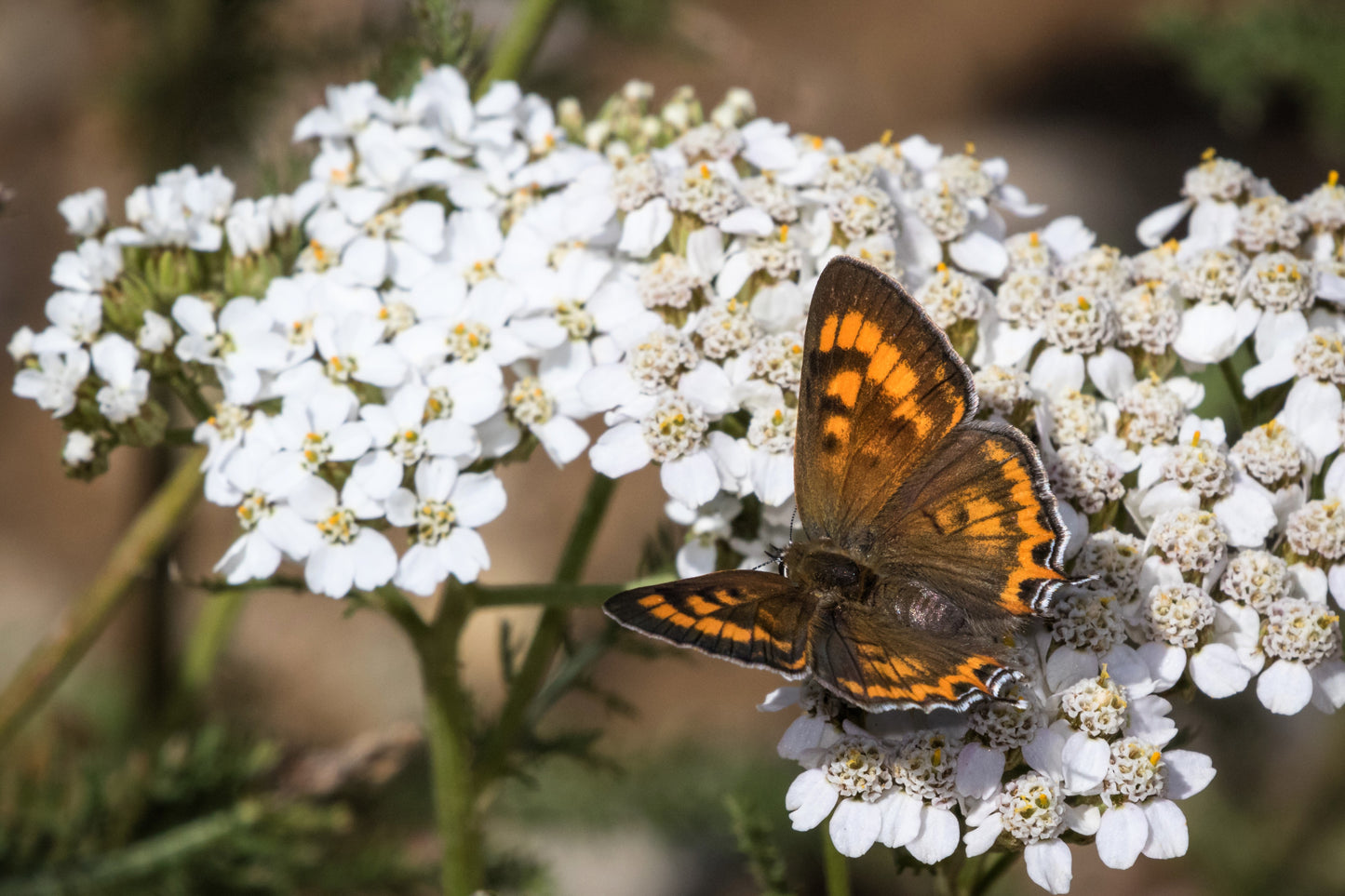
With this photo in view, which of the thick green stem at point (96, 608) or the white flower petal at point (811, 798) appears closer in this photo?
the white flower petal at point (811, 798)

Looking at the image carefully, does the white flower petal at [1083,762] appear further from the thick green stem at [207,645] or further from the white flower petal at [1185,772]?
the thick green stem at [207,645]

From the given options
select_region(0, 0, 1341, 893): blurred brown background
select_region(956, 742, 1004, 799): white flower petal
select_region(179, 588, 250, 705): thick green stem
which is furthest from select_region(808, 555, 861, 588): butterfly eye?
select_region(179, 588, 250, 705): thick green stem

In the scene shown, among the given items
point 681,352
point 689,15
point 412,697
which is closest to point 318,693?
point 412,697

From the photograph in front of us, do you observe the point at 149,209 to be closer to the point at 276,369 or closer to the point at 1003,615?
the point at 276,369

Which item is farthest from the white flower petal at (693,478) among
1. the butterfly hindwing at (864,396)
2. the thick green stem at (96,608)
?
the thick green stem at (96,608)

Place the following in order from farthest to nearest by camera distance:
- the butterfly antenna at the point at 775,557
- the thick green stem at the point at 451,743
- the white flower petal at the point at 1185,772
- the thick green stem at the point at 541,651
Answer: the thick green stem at the point at 541,651 → the thick green stem at the point at 451,743 → the butterfly antenna at the point at 775,557 → the white flower petal at the point at 1185,772

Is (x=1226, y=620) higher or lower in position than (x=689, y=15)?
lower

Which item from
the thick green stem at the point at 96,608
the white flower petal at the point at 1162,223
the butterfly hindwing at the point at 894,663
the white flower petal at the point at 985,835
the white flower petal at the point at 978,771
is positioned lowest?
the white flower petal at the point at 985,835
